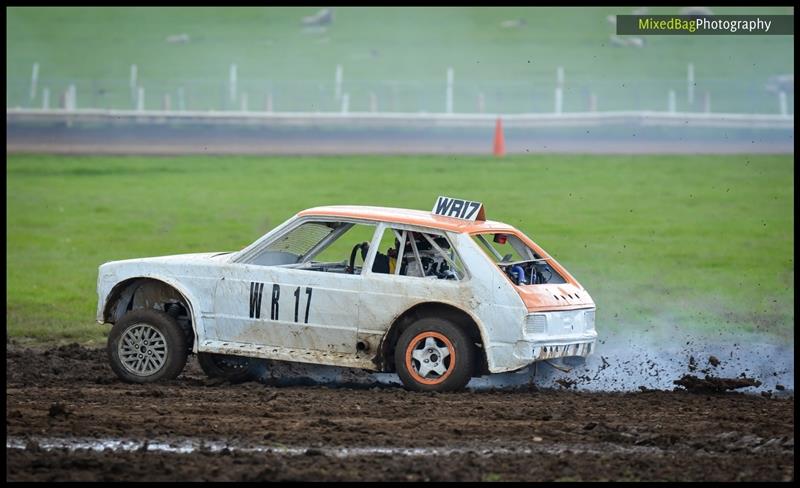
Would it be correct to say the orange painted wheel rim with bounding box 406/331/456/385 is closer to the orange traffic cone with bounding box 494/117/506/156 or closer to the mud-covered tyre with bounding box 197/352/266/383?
the mud-covered tyre with bounding box 197/352/266/383

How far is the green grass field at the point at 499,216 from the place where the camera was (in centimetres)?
1914

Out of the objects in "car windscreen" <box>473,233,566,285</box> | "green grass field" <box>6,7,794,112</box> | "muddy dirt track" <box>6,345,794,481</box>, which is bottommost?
"muddy dirt track" <box>6,345,794,481</box>

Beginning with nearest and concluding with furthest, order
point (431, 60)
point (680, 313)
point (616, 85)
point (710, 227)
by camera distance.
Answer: point (680, 313), point (710, 227), point (616, 85), point (431, 60)

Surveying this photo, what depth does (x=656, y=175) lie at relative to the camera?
30.1 meters

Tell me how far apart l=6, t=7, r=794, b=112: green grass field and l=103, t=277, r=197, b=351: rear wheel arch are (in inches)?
1213

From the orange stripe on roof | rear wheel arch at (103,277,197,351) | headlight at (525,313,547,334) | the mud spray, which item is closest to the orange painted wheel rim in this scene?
headlight at (525,313,547,334)

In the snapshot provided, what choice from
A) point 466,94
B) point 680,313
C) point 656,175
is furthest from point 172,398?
point 466,94

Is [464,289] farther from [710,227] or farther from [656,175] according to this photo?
[656,175]

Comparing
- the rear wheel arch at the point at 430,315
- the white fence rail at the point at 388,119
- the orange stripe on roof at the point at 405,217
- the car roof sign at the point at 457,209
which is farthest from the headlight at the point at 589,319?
the white fence rail at the point at 388,119

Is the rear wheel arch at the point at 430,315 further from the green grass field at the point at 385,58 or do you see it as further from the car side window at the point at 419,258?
the green grass field at the point at 385,58

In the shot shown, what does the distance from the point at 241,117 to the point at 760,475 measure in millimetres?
30887

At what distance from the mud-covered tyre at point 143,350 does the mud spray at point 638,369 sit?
3.46 feet

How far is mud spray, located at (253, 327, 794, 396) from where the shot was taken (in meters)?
13.6

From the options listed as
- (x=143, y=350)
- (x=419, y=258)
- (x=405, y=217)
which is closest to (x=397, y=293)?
(x=419, y=258)
